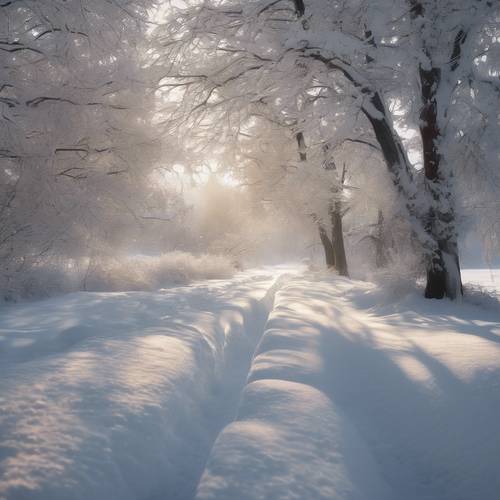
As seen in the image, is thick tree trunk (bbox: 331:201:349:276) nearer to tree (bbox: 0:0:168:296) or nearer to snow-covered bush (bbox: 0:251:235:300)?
snow-covered bush (bbox: 0:251:235:300)

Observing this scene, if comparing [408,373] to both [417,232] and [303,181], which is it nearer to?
[417,232]

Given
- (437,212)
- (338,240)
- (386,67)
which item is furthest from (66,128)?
(338,240)

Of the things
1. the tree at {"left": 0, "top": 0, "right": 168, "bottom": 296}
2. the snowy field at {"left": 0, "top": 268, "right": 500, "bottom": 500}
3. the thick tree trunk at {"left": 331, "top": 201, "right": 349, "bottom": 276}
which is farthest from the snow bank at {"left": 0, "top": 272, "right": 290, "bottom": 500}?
the thick tree trunk at {"left": 331, "top": 201, "right": 349, "bottom": 276}

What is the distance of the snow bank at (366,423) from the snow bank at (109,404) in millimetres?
309

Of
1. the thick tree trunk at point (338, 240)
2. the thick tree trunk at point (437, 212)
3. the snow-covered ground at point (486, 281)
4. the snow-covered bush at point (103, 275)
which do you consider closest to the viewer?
the thick tree trunk at point (437, 212)

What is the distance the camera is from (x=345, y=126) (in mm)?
5309

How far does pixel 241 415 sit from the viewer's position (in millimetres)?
1923

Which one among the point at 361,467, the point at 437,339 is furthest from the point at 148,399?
the point at 437,339

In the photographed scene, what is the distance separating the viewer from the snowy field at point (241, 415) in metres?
1.38

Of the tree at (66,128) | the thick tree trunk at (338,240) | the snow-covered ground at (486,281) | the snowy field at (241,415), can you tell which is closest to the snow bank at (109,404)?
the snowy field at (241,415)

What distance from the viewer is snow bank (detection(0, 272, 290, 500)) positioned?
1324mm

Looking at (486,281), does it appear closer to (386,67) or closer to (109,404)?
(386,67)

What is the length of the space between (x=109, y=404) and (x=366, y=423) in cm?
156

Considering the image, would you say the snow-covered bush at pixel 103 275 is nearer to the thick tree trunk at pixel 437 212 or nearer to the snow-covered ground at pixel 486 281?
the thick tree trunk at pixel 437 212
